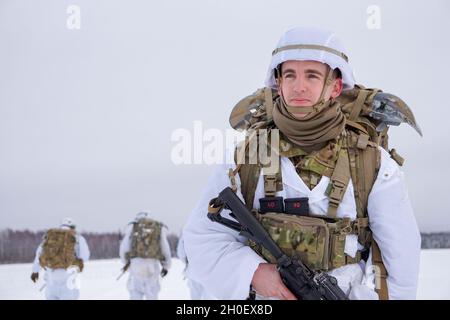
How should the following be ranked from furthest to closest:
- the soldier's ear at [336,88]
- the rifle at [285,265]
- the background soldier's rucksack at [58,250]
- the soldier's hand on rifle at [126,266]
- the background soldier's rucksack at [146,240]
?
the soldier's hand on rifle at [126,266], the background soldier's rucksack at [146,240], the background soldier's rucksack at [58,250], the soldier's ear at [336,88], the rifle at [285,265]

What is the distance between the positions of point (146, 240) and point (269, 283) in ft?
23.0

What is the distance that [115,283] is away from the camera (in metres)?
15.4

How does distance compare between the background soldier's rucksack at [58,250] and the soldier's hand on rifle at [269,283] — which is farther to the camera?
the background soldier's rucksack at [58,250]

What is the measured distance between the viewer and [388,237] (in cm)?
199

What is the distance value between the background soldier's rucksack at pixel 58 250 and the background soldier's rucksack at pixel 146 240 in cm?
91

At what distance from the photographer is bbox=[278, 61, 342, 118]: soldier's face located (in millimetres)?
1995

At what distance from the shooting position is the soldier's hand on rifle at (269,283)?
195cm

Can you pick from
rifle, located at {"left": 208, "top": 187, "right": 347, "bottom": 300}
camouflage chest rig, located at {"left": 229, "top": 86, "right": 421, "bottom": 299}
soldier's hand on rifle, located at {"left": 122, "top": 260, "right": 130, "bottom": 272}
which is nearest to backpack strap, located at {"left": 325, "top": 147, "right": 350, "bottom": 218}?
camouflage chest rig, located at {"left": 229, "top": 86, "right": 421, "bottom": 299}

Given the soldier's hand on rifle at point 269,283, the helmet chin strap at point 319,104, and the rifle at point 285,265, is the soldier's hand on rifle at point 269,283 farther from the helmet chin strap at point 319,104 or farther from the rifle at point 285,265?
the helmet chin strap at point 319,104

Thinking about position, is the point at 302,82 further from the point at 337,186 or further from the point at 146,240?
the point at 146,240

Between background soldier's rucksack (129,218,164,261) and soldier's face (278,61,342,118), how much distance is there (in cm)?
706

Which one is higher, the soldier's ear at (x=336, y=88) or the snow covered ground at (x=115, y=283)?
the soldier's ear at (x=336, y=88)

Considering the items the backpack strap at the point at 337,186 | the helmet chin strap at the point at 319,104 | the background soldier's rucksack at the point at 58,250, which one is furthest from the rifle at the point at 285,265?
the background soldier's rucksack at the point at 58,250

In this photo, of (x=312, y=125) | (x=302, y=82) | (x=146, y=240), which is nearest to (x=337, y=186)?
(x=312, y=125)
